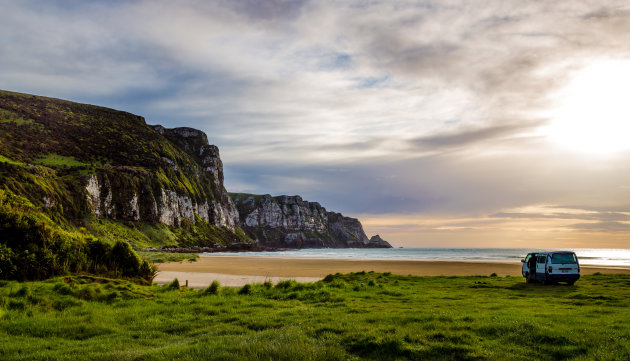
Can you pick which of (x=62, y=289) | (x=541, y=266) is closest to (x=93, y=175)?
(x=62, y=289)

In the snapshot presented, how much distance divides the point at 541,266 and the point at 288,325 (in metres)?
24.4

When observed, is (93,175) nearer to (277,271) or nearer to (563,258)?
(277,271)

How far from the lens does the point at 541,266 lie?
28.8m

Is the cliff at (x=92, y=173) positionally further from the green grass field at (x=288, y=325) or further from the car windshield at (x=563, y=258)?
the car windshield at (x=563, y=258)

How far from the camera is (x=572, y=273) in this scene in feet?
91.4

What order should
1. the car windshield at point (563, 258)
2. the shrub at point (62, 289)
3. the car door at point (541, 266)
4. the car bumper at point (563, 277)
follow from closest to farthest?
1. the shrub at point (62, 289)
2. the car bumper at point (563, 277)
3. the car windshield at point (563, 258)
4. the car door at point (541, 266)

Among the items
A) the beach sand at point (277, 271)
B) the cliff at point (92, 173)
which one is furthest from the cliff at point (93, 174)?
the beach sand at point (277, 271)

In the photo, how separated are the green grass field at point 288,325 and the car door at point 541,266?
648cm

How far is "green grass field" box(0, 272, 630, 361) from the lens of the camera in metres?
9.70

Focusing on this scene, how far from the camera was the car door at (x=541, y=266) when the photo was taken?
28.6 meters

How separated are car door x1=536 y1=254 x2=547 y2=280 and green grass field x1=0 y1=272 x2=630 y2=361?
6.48 metres

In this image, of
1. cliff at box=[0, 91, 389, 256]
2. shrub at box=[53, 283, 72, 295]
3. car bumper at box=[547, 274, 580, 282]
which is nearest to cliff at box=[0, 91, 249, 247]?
cliff at box=[0, 91, 389, 256]

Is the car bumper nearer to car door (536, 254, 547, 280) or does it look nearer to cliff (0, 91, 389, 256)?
car door (536, 254, 547, 280)

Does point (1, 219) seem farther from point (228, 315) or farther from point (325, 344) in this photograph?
point (325, 344)
